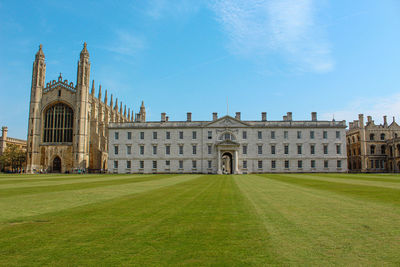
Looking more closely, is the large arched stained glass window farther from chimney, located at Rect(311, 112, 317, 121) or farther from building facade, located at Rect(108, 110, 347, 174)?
chimney, located at Rect(311, 112, 317, 121)

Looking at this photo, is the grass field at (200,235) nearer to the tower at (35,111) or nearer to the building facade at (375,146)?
the tower at (35,111)

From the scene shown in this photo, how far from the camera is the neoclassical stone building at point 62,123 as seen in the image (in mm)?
59781

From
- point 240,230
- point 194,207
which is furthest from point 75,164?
point 240,230

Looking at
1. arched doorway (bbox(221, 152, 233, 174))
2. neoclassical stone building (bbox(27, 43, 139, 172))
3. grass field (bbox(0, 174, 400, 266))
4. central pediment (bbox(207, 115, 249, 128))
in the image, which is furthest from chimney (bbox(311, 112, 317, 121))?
grass field (bbox(0, 174, 400, 266))

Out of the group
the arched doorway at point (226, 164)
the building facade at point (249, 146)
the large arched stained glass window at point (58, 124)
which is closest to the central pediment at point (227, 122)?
the building facade at point (249, 146)

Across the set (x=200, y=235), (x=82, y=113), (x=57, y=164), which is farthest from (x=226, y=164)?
(x=200, y=235)

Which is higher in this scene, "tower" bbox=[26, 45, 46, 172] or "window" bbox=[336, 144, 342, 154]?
"tower" bbox=[26, 45, 46, 172]

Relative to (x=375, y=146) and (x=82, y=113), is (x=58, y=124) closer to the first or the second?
(x=82, y=113)

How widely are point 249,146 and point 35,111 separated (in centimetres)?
4453

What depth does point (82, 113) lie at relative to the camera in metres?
59.9

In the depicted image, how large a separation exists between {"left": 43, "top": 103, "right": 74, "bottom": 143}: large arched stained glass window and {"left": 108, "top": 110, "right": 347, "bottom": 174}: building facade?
48.0ft

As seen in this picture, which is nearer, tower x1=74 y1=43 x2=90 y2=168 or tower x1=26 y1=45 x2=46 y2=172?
tower x1=74 y1=43 x2=90 y2=168

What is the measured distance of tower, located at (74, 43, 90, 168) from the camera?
58.8m

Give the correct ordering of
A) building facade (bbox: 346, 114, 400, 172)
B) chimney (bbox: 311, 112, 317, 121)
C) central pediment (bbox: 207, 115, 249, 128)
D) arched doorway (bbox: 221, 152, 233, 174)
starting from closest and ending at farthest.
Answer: central pediment (bbox: 207, 115, 249, 128) → chimney (bbox: 311, 112, 317, 121) → arched doorway (bbox: 221, 152, 233, 174) → building facade (bbox: 346, 114, 400, 172)
